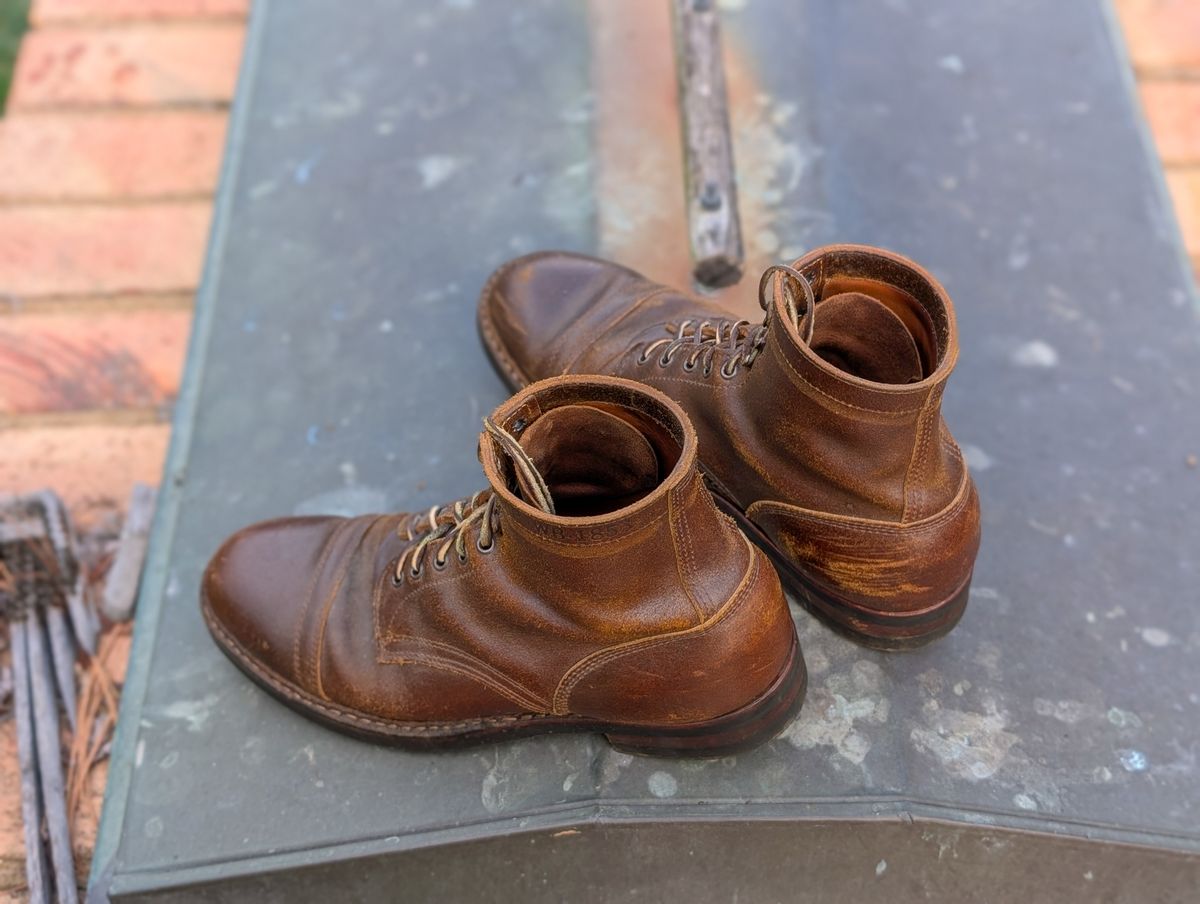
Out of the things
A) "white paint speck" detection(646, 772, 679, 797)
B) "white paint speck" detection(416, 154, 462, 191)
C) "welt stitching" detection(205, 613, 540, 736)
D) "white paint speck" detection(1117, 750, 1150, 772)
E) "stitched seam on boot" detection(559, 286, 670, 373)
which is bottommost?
"white paint speck" detection(1117, 750, 1150, 772)

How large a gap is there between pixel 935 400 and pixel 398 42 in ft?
4.71

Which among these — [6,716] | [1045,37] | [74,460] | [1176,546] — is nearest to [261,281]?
[74,460]

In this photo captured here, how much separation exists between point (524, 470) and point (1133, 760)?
767mm

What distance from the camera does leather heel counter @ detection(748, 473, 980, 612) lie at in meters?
1.04

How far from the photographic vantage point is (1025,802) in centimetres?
108

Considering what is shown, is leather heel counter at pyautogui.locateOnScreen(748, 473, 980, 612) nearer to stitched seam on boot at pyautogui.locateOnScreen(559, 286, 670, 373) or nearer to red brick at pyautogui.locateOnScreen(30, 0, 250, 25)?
stitched seam on boot at pyautogui.locateOnScreen(559, 286, 670, 373)

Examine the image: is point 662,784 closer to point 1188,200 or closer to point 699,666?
point 699,666

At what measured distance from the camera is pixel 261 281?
166 centimetres

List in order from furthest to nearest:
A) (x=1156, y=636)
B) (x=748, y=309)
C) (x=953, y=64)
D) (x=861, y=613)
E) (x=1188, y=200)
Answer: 1. (x=1188, y=200)
2. (x=953, y=64)
3. (x=748, y=309)
4. (x=1156, y=636)
5. (x=861, y=613)

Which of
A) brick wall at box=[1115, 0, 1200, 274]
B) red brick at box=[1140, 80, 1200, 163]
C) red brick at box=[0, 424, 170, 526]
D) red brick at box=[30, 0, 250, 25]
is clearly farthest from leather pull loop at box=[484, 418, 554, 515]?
red brick at box=[30, 0, 250, 25]

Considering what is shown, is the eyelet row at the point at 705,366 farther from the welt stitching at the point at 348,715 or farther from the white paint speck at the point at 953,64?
the white paint speck at the point at 953,64

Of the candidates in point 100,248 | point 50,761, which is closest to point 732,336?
point 50,761

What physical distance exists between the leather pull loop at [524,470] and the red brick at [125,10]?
1.91m

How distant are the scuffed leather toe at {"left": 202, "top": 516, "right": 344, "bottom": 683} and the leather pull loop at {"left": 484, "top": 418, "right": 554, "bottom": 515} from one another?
0.37 metres
